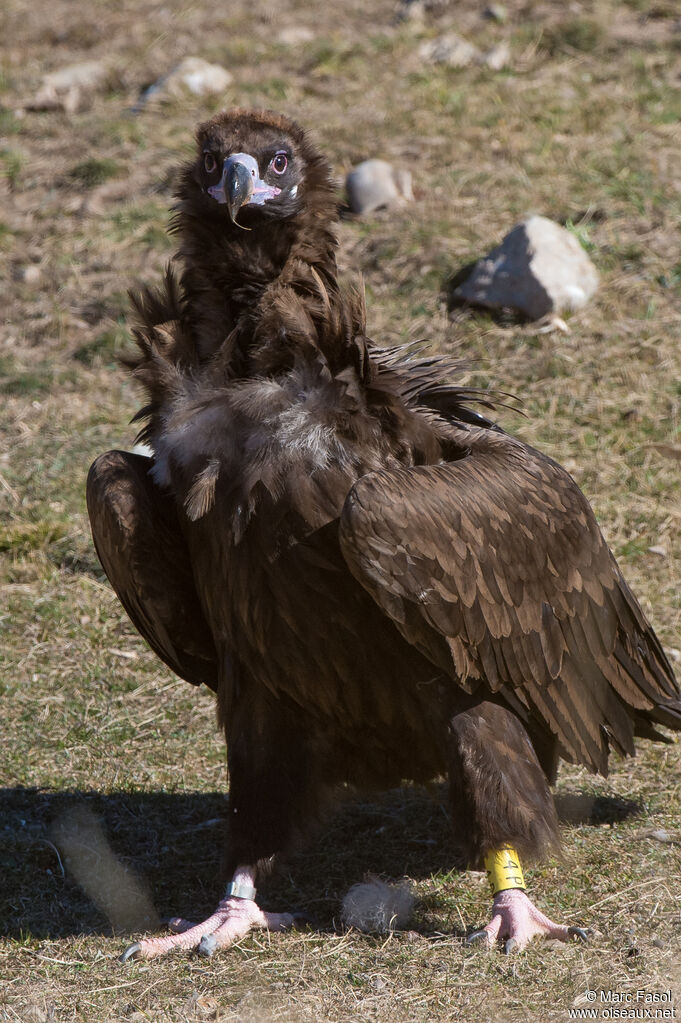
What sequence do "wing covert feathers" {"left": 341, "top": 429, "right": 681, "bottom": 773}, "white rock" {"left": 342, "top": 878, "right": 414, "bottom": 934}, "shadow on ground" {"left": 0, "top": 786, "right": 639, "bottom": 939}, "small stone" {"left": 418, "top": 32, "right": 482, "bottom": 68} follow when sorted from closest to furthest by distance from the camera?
"wing covert feathers" {"left": 341, "top": 429, "right": 681, "bottom": 773} → "white rock" {"left": 342, "top": 878, "right": 414, "bottom": 934} → "shadow on ground" {"left": 0, "top": 786, "right": 639, "bottom": 939} → "small stone" {"left": 418, "top": 32, "right": 482, "bottom": 68}

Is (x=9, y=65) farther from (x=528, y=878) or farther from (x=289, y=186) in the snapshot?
(x=528, y=878)

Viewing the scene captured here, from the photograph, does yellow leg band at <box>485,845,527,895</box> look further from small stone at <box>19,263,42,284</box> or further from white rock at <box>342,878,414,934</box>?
small stone at <box>19,263,42,284</box>

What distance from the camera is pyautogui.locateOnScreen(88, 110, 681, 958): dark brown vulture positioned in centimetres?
383

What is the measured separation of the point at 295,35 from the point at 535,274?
5.08 metres

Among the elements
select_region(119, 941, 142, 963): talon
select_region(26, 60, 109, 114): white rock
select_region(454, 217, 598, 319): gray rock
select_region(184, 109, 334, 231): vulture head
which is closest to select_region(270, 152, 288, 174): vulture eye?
select_region(184, 109, 334, 231): vulture head

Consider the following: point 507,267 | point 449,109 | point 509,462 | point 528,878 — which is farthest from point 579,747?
point 449,109

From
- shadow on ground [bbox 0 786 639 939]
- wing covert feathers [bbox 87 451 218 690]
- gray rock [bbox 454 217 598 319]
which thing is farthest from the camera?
gray rock [bbox 454 217 598 319]

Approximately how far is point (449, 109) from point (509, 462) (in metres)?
6.63

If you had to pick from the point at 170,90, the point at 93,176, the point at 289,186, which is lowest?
the point at 289,186

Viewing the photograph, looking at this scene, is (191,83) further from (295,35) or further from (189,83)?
(295,35)

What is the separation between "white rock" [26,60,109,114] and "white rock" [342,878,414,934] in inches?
335

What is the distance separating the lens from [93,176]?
32.4 ft

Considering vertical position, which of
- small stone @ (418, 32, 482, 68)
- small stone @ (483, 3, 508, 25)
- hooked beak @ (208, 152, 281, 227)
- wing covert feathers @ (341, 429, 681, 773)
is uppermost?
small stone @ (483, 3, 508, 25)

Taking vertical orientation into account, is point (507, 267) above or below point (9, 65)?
below
